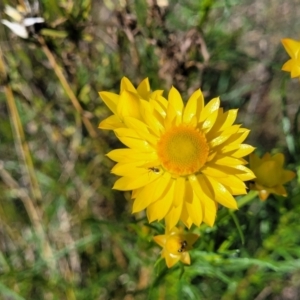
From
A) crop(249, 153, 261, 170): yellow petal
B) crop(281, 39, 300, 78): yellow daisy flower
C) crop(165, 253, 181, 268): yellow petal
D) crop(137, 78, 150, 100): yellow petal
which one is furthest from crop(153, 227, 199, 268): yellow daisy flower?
crop(281, 39, 300, 78): yellow daisy flower

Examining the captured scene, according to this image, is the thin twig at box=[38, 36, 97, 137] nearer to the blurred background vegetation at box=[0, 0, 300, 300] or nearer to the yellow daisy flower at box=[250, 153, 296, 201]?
the blurred background vegetation at box=[0, 0, 300, 300]

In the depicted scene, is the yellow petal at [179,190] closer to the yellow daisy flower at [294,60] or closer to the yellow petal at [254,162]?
the yellow petal at [254,162]

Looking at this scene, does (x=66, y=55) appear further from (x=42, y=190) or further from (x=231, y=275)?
(x=231, y=275)

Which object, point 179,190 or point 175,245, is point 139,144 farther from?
point 175,245

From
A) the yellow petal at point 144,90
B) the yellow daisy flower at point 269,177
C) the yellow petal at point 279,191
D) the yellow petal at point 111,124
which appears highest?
the yellow petal at point 144,90

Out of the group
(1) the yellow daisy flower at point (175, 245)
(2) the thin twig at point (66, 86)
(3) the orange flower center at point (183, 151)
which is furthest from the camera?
(2) the thin twig at point (66, 86)

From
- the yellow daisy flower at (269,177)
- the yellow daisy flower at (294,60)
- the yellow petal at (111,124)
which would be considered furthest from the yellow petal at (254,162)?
the yellow petal at (111,124)

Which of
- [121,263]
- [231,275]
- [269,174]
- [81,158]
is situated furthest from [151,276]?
[269,174]
